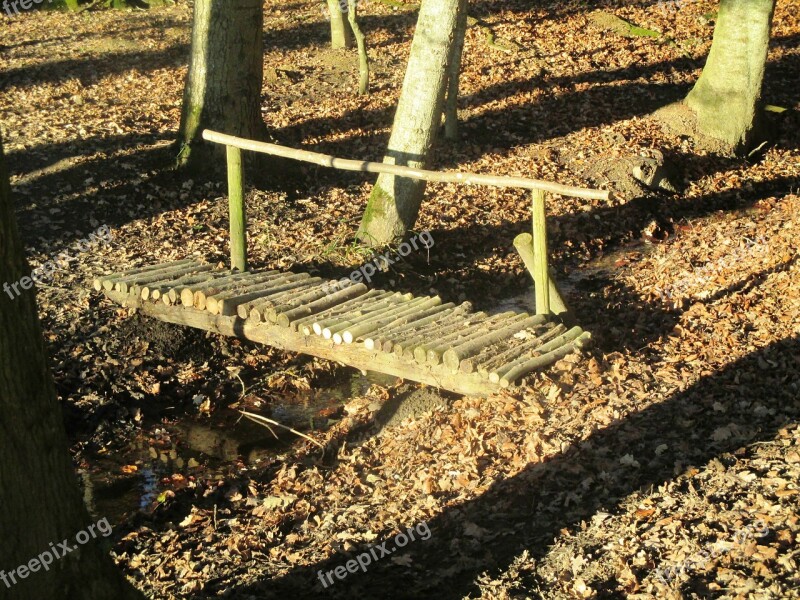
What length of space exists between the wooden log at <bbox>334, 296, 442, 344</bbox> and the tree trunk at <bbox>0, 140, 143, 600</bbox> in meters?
3.42

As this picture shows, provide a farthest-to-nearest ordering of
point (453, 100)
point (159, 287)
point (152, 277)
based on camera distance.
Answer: point (453, 100) < point (152, 277) < point (159, 287)

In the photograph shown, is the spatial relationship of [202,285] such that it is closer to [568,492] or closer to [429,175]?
[429,175]

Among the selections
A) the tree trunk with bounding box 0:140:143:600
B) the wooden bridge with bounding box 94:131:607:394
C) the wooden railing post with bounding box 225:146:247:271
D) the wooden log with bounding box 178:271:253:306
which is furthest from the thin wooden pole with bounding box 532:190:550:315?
the tree trunk with bounding box 0:140:143:600

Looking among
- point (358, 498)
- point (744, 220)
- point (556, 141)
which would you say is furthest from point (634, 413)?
point (556, 141)

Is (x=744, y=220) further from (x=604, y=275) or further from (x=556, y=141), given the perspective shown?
(x=556, y=141)

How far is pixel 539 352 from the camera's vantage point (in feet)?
22.9

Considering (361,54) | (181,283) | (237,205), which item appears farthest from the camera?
(361,54)

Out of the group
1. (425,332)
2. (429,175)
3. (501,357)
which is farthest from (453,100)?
(501,357)

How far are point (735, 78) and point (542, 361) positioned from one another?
27.0 feet

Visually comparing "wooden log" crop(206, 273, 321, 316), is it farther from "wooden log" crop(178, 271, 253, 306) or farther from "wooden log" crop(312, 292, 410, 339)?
"wooden log" crop(312, 292, 410, 339)

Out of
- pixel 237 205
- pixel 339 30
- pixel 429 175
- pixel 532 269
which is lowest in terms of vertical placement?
pixel 532 269

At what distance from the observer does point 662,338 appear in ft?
25.5

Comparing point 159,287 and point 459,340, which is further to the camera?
point 159,287

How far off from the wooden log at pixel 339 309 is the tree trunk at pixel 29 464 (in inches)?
144
